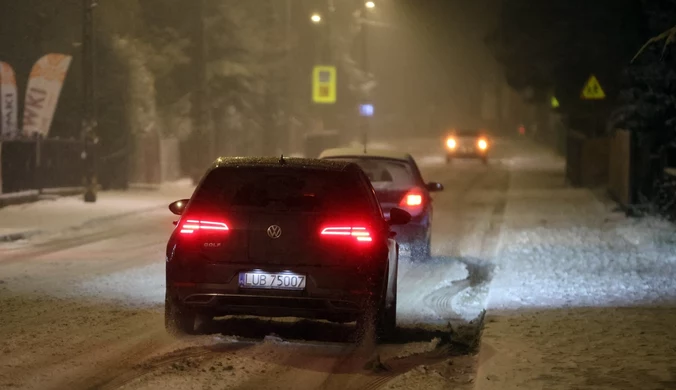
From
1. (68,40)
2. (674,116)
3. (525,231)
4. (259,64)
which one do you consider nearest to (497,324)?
(525,231)

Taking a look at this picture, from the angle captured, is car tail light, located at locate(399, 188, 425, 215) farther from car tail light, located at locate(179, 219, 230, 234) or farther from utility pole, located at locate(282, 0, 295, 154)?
utility pole, located at locate(282, 0, 295, 154)

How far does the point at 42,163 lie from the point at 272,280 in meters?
20.6

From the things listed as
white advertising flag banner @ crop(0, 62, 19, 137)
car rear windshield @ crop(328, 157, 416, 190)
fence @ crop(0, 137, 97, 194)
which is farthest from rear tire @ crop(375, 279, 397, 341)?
white advertising flag banner @ crop(0, 62, 19, 137)

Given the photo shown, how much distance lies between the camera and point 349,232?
8.99 meters

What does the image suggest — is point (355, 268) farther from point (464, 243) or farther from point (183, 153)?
point (183, 153)

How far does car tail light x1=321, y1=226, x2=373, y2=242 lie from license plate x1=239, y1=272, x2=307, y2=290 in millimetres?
403

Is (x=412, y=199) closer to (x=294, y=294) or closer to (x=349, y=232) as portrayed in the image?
(x=349, y=232)

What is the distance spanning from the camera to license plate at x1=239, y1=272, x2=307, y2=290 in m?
8.88

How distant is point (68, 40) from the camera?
3114 cm

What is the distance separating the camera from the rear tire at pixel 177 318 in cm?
920

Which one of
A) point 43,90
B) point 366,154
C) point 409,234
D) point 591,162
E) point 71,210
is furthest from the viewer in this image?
point 591,162

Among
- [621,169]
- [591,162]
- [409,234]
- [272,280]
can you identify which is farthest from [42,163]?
[272,280]

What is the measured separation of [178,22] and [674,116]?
1972 centimetres

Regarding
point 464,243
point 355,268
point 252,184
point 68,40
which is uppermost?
point 68,40
